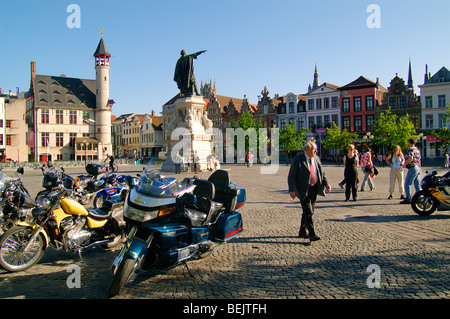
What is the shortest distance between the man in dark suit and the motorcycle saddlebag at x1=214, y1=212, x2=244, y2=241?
1524 millimetres

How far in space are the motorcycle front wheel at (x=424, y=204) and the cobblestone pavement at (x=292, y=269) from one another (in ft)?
1.94

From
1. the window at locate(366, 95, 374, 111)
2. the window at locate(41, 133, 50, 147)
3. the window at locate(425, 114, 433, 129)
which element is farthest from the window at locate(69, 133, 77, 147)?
the window at locate(425, 114, 433, 129)

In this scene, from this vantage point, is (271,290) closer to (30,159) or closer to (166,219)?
(166,219)

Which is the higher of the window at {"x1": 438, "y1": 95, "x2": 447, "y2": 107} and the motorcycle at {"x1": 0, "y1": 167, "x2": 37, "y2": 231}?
the window at {"x1": 438, "y1": 95, "x2": 447, "y2": 107}

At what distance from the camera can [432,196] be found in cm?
823

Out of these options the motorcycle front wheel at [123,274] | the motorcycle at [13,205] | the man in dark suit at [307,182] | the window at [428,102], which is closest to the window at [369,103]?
the window at [428,102]

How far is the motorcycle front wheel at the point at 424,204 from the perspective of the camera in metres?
8.28

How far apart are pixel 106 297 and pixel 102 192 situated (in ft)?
16.9

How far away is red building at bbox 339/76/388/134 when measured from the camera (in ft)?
173

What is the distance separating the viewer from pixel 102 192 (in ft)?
28.8

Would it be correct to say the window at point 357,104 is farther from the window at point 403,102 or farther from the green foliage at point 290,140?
the green foliage at point 290,140

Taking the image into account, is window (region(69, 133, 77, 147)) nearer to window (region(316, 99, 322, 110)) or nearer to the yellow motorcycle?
window (region(316, 99, 322, 110))
